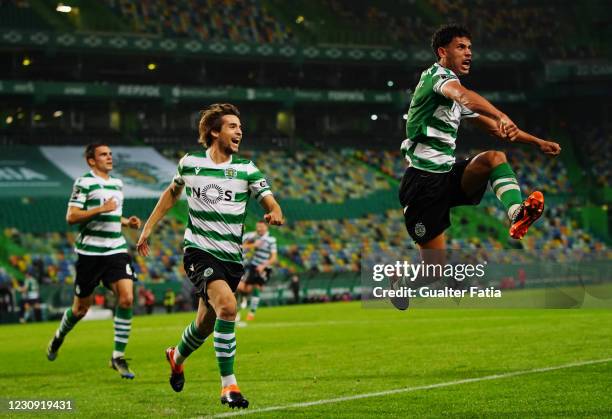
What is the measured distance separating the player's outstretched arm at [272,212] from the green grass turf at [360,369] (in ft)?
5.56

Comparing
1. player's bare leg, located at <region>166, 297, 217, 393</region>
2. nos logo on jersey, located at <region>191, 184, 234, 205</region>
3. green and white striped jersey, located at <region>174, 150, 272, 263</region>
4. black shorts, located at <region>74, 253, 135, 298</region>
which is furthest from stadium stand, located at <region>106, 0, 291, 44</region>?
nos logo on jersey, located at <region>191, 184, 234, 205</region>

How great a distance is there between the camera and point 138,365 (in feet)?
49.3

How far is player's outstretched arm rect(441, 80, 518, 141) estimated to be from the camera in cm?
785

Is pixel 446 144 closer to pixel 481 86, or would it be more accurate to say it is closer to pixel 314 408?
pixel 314 408

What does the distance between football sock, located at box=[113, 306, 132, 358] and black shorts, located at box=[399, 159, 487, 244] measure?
5127 mm

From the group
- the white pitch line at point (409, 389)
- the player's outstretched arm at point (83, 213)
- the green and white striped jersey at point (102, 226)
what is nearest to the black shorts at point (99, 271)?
the green and white striped jersey at point (102, 226)

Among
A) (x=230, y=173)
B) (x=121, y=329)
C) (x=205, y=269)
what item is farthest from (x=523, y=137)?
(x=121, y=329)

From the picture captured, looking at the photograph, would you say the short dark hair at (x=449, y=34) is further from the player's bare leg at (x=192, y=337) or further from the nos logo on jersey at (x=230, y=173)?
the player's bare leg at (x=192, y=337)

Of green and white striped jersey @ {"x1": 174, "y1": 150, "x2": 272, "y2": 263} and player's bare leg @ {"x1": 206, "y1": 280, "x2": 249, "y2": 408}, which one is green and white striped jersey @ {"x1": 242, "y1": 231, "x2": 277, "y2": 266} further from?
player's bare leg @ {"x1": 206, "y1": 280, "x2": 249, "y2": 408}

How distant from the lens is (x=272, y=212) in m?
9.10

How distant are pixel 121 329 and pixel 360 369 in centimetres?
308

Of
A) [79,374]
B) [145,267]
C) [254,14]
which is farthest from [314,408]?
[254,14]

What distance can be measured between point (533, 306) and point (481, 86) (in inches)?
1350

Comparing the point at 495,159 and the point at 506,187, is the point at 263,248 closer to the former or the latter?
the point at 495,159
